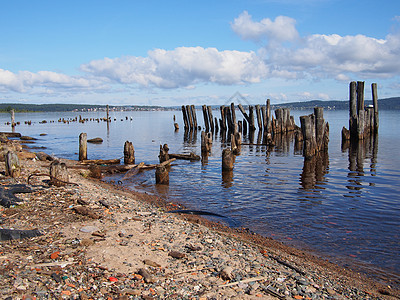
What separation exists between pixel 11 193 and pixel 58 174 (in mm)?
1610

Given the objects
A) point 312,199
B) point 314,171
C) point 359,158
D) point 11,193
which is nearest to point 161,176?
point 312,199

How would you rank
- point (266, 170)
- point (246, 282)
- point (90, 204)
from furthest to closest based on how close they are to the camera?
point (266, 170) < point (90, 204) < point (246, 282)

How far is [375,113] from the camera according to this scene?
28.8 m

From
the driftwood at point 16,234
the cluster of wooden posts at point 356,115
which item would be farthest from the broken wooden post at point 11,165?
the cluster of wooden posts at point 356,115

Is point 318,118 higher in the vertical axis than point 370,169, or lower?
higher

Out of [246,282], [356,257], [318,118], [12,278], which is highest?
[318,118]

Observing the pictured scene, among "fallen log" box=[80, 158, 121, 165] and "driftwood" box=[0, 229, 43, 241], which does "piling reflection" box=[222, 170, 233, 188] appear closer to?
"fallen log" box=[80, 158, 121, 165]

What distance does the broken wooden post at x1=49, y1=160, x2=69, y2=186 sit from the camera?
9484 millimetres

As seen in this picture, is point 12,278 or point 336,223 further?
point 336,223

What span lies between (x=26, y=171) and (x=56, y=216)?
18.5 ft

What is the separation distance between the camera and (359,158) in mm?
19281

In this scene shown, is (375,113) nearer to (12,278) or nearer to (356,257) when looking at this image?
(356,257)

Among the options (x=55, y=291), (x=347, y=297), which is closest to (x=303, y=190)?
(x=347, y=297)

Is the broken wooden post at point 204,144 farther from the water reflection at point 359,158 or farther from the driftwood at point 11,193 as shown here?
the driftwood at point 11,193
